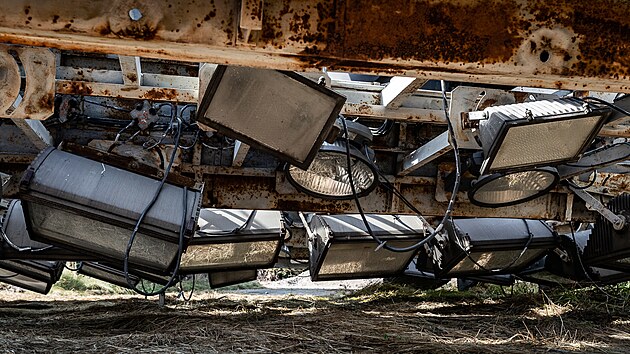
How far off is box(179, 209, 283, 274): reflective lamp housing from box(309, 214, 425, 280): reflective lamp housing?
29cm

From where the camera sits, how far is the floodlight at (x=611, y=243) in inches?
156

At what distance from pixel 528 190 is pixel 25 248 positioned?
301 cm

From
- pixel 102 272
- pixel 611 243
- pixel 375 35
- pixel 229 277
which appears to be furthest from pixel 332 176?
pixel 102 272

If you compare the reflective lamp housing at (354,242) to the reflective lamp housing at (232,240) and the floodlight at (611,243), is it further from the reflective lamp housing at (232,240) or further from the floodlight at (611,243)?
the floodlight at (611,243)

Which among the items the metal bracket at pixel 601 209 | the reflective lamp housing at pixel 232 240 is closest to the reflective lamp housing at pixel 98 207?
the reflective lamp housing at pixel 232 240

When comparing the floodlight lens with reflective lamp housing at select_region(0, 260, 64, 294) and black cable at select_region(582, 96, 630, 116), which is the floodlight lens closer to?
black cable at select_region(582, 96, 630, 116)

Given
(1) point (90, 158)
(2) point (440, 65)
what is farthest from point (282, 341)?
(2) point (440, 65)

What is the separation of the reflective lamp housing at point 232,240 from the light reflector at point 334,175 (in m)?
Answer: 0.80

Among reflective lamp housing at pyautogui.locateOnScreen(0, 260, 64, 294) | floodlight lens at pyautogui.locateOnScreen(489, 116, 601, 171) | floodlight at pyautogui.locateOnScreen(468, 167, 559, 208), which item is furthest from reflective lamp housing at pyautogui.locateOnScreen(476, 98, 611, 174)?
reflective lamp housing at pyautogui.locateOnScreen(0, 260, 64, 294)

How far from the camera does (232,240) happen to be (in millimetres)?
3906

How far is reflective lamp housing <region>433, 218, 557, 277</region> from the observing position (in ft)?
14.3

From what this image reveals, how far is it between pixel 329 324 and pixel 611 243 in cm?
197

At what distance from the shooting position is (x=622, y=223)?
12.8 ft

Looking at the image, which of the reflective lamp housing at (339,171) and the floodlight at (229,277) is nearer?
the reflective lamp housing at (339,171)
